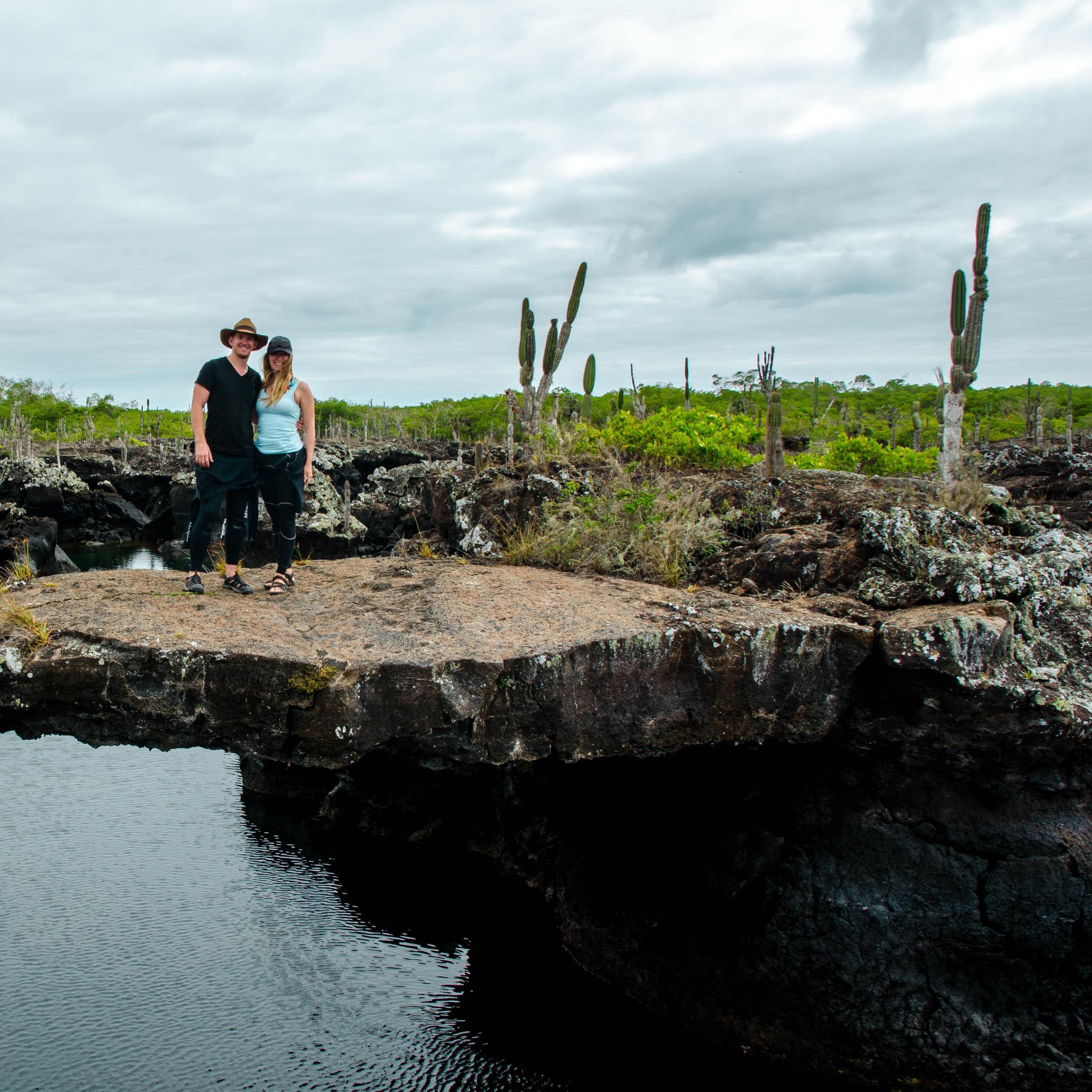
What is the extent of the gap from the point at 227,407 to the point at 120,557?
32.7m

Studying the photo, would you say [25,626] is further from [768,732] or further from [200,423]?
[768,732]

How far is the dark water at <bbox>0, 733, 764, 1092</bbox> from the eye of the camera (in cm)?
706

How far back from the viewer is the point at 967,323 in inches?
653

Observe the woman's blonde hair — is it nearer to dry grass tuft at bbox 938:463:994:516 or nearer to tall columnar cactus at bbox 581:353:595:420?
dry grass tuft at bbox 938:463:994:516

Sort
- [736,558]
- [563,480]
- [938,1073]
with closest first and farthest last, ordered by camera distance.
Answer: [938,1073] < [736,558] < [563,480]

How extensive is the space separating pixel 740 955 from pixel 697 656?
255 centimetres

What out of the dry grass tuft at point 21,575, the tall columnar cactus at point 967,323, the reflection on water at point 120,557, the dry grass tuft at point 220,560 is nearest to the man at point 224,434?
the dry grass tuft at point 220,560

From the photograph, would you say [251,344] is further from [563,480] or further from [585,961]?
[585,961]

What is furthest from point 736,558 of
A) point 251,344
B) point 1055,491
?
point 1055,491

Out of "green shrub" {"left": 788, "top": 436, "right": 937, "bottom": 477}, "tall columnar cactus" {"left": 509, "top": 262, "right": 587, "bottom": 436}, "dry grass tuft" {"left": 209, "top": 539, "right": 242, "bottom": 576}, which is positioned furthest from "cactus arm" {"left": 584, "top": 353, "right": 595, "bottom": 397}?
"dry grass tuft" {"left": 209, "top": 539, "right": 242, "bottom": 576}

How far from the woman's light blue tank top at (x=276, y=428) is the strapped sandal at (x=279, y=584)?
39.7 inches

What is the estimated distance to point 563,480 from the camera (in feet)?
35.7

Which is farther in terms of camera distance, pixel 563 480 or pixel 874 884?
pixel 563 480

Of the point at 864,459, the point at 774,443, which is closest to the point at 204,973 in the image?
the point at 774,443
